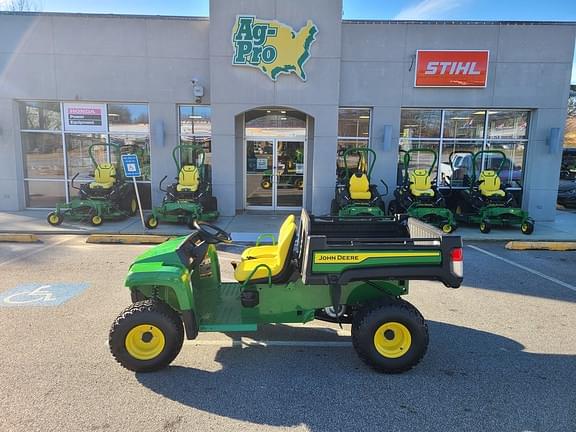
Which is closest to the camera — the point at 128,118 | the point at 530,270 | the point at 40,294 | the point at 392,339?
the point at 392,339

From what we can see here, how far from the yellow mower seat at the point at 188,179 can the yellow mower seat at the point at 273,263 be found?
21.7ft

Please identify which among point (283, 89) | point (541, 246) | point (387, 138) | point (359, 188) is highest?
point (283, 89)

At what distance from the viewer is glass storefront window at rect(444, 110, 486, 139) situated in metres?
12.0

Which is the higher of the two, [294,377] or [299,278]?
[299,278]

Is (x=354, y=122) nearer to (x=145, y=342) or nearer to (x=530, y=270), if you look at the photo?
(x=530, y=270)

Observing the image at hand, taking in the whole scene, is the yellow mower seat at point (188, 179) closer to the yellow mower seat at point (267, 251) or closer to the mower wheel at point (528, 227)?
the yellow mower seat at point (267, 251)

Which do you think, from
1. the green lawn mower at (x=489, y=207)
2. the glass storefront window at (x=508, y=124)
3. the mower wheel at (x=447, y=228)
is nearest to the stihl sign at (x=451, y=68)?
the glass storefront window at (x=508, y=124)

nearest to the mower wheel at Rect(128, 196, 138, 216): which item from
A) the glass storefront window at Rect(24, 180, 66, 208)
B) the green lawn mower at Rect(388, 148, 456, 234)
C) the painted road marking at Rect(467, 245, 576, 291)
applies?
the glass storefront window at Rect(24, 180, 66, 208)

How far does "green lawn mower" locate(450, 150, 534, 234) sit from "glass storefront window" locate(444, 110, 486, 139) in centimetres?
173

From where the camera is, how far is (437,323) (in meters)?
4.77

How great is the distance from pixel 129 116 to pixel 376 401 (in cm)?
1120

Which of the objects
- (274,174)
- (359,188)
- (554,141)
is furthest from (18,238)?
(554,141)

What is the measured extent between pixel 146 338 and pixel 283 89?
8979mm

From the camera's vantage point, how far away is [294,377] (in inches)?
142
